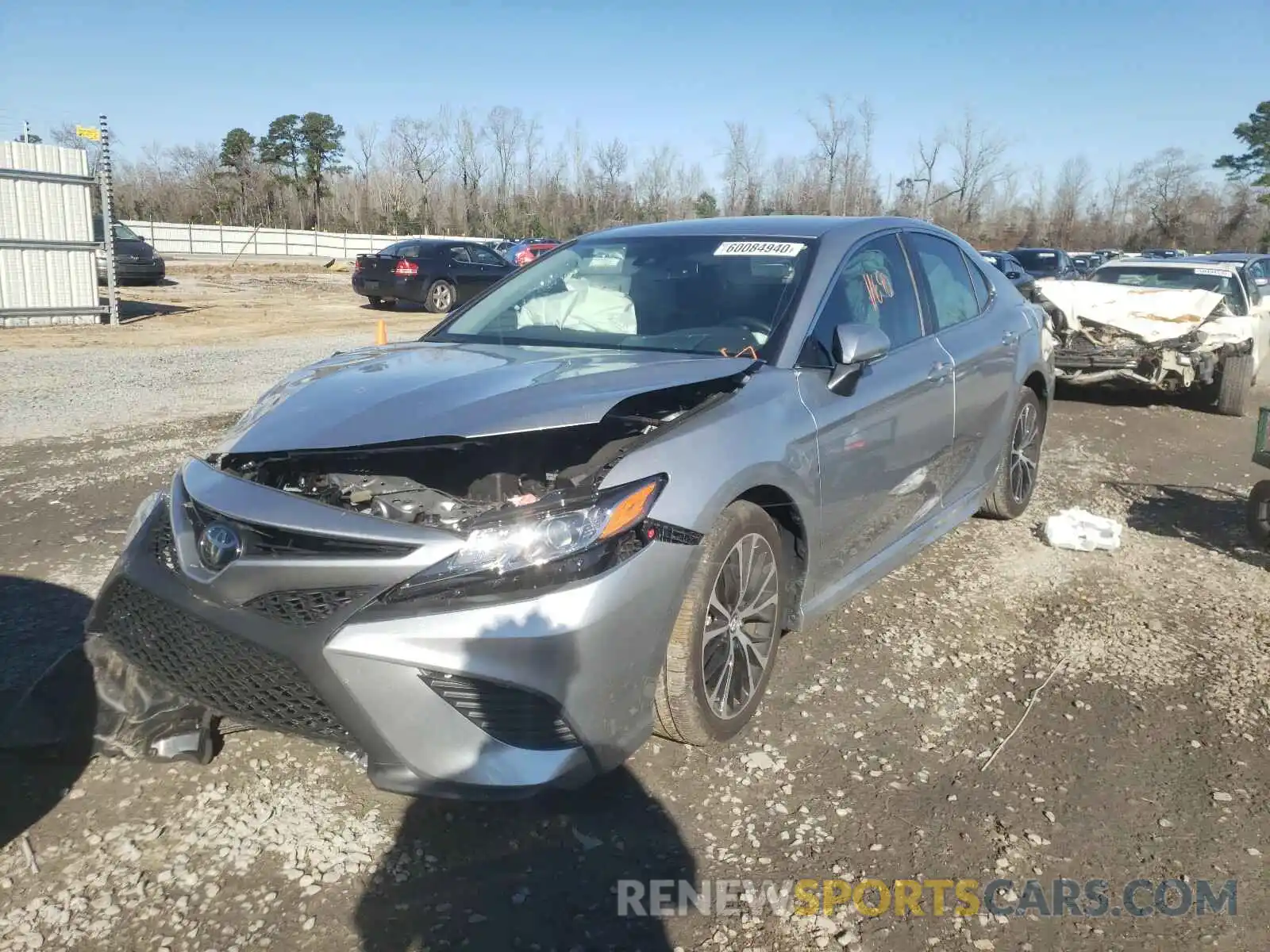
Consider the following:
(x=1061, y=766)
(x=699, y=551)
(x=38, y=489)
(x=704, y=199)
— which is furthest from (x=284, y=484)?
(x=704, y=199)

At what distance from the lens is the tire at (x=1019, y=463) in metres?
5.47

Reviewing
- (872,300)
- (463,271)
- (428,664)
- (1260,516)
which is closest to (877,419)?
(872,300)

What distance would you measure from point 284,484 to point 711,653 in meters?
Result: 1.39

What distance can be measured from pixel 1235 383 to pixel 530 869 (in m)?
9.82

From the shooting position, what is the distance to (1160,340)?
33.1ft

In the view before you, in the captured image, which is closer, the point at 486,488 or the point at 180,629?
the point at 180,629

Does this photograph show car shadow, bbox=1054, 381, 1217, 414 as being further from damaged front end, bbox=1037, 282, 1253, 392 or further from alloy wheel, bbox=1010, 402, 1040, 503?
alloy wheel, bbox=1010, 402, 1040, 503

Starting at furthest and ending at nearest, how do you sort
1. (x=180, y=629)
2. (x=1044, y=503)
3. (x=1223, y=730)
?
(x=1044, y=503) → (x=1223, y=730) → (x=180, y=629)

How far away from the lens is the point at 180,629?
107 inches

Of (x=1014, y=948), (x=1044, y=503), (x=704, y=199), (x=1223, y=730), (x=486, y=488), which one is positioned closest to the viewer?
(x=1014, y=948)

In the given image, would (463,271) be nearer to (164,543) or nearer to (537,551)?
(164,543)

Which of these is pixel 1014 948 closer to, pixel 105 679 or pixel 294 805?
pixel 294 805

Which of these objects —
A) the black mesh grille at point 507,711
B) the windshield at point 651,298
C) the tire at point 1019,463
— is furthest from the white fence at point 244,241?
the black mesh grille at point 507,711

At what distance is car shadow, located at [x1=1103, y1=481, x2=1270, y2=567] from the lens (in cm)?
548
